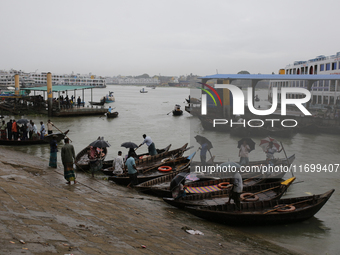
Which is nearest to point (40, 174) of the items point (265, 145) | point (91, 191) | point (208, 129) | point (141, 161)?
point (91, 191)

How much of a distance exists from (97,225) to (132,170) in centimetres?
453

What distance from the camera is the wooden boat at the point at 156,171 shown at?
1103 centimetres

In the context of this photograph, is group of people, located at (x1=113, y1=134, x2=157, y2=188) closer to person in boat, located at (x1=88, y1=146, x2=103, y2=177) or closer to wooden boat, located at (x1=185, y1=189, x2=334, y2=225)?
person in boat, located at (x1=88, y1=146, x2=103, y2=177)

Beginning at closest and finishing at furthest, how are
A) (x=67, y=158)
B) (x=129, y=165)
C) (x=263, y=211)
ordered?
(x=263, y=211)
(x=67, y=158)
(x=129, y=165)

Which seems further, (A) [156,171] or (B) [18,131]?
(B) [18,131]

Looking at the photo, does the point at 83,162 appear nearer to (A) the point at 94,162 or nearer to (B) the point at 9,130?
(A) the point at 94,162

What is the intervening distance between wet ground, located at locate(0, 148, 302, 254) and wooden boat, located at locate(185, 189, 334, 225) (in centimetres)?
27

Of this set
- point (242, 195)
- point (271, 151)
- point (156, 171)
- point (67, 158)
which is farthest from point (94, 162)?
point (271, 151)

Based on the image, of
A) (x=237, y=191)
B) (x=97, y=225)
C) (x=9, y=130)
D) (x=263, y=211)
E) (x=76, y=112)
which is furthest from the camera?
→ (x=76, y=112)

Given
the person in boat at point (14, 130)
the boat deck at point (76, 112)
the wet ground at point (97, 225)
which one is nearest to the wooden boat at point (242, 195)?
the wet ground at point (97, 225)

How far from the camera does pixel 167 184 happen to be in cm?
1077

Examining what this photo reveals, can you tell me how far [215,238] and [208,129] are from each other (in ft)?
68.6

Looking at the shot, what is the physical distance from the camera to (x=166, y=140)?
2392cm

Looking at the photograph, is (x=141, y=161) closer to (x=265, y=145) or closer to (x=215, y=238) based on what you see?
(x=265, y=145)
